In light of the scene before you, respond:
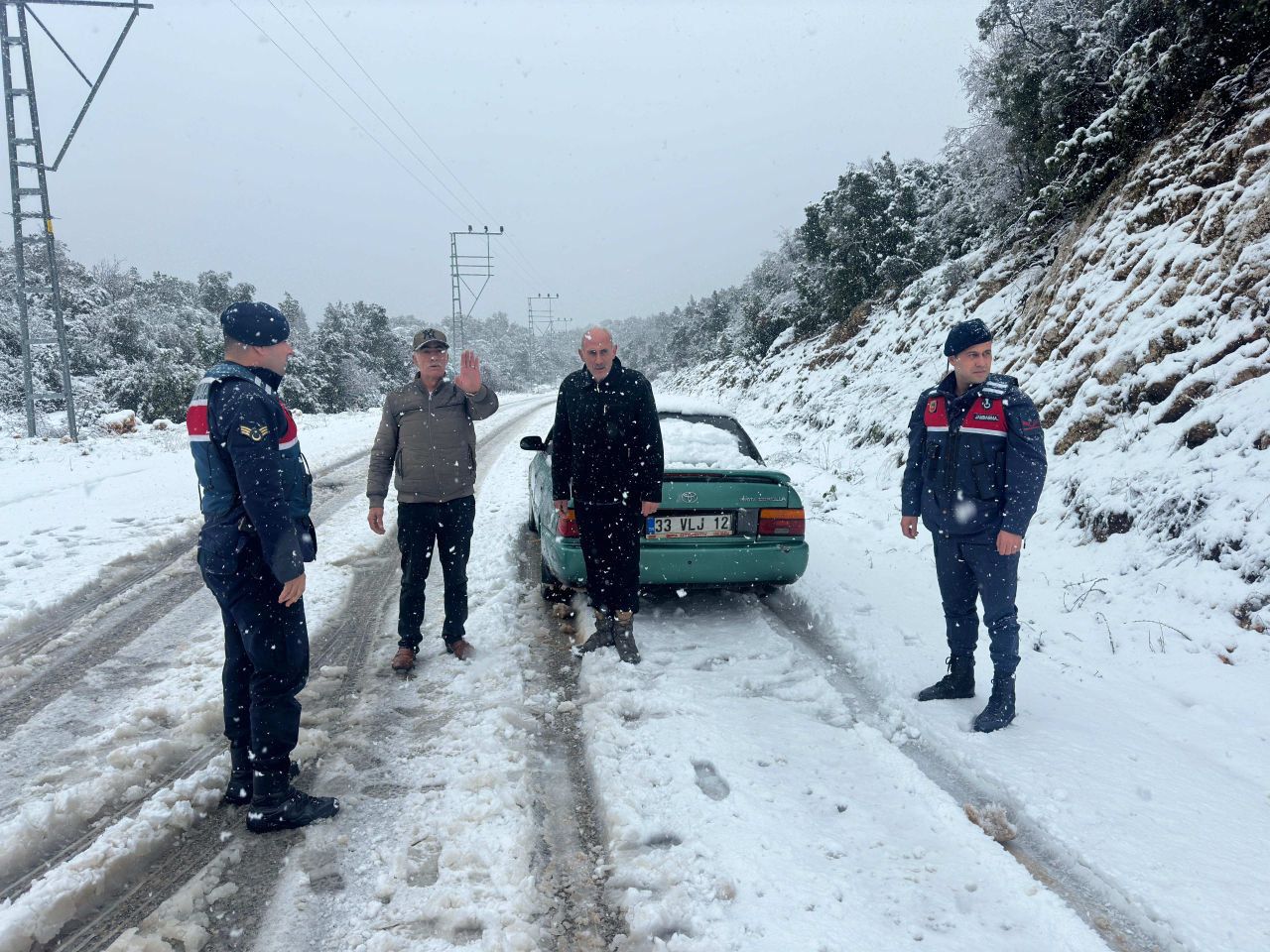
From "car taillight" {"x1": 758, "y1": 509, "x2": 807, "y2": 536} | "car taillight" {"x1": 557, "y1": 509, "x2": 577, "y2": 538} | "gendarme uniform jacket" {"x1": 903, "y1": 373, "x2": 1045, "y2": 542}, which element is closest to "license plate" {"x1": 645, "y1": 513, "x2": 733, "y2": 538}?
"car taillight" {"x1": 758, "y1": 509, "x2": 807, "y2": 536}

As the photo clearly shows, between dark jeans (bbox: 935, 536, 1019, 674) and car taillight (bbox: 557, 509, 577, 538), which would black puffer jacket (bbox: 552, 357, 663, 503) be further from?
dark jeans (bbox: 935, 536, 1019, 674)

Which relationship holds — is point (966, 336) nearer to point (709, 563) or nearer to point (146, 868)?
point (709, 563)

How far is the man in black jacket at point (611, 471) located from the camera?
3.92 metres

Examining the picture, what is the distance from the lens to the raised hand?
387 cm

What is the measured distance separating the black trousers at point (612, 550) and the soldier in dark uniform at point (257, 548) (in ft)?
5.45

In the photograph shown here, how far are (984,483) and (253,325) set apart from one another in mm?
3183

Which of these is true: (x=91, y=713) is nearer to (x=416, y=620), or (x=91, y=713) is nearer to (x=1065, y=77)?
(x=416, y=620)

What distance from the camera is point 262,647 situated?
2.57 meters

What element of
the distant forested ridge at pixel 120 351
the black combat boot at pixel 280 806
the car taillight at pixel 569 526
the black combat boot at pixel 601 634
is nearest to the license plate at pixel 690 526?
the car taillight at pixel 569 526

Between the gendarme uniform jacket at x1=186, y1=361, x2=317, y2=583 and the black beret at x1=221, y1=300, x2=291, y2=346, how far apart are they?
0.40 feet

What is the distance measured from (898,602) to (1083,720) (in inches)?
63.8

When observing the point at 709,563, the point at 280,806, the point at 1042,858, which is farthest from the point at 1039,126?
the point at 280,806

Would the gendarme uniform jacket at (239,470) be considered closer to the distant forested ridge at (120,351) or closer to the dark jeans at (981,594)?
the dark jeans at (981,594)

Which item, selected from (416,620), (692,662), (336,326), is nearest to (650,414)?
(692,662)
